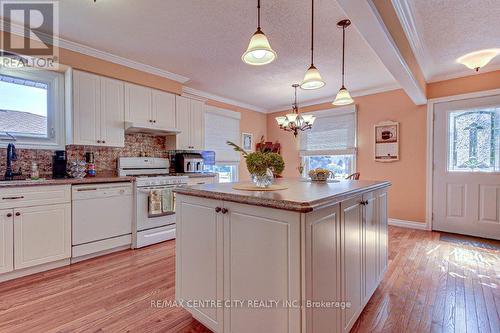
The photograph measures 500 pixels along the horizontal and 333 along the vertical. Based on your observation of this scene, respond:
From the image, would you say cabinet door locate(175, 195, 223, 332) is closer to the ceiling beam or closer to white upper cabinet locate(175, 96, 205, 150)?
the ceiling beam

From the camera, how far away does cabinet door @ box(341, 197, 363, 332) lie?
1495 mm

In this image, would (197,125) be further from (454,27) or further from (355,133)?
(454,27)

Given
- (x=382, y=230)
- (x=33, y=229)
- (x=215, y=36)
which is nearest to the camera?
(x=382, y=230)

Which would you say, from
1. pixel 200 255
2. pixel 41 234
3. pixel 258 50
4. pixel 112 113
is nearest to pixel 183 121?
pixel 112 113

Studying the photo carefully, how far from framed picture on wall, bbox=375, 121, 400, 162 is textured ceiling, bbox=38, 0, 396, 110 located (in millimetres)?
800

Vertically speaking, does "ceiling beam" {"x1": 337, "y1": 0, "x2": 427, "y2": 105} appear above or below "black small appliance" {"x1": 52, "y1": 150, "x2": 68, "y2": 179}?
above

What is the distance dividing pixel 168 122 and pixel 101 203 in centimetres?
153

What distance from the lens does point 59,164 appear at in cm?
302

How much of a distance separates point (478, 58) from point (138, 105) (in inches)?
179

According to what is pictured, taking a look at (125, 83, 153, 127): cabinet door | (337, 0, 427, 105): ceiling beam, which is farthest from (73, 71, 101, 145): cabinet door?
(337, 0, 427, 105): ceiling beam

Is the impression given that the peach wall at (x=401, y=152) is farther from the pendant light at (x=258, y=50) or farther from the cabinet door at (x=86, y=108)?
the cabinet door at (x=86, y=108)

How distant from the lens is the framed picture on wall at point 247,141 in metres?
5.70

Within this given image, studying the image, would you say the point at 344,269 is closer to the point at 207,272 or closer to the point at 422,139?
the point at 207,272

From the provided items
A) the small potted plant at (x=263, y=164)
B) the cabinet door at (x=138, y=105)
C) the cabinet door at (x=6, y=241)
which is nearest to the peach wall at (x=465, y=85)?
the small potted plant at (x=263, y=164)
